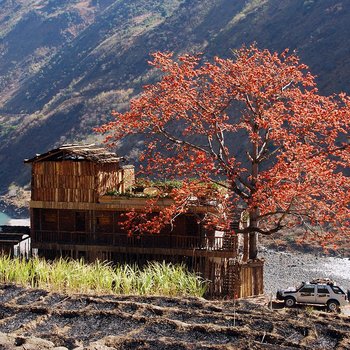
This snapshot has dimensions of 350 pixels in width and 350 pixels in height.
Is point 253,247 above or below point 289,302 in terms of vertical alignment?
above

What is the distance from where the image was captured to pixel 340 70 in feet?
195

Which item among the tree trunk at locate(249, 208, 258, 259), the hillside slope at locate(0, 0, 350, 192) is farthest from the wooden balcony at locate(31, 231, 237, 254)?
the hillside slope at locate(0, 0, 350, 192)

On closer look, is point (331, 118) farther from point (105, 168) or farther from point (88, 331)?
point (88, 331)

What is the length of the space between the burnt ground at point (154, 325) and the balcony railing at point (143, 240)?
30.4ft

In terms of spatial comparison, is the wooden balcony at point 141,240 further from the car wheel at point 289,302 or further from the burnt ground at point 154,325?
the burnt ground at point 154,325

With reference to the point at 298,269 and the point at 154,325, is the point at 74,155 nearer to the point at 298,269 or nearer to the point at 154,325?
the point at 154,325

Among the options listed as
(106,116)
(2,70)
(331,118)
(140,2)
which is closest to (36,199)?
(331,118)

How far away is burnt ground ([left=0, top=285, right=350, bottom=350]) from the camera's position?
834 centimetres

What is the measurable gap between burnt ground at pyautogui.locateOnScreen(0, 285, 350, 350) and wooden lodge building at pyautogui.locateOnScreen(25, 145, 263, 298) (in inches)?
374

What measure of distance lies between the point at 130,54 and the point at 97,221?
71.6 meters

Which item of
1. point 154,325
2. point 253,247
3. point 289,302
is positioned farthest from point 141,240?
point 154,325

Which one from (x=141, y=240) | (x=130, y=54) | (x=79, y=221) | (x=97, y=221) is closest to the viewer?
(x=141, y=240)

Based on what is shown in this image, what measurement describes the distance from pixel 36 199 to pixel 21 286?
10134 mm

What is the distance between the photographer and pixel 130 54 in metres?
90.9
